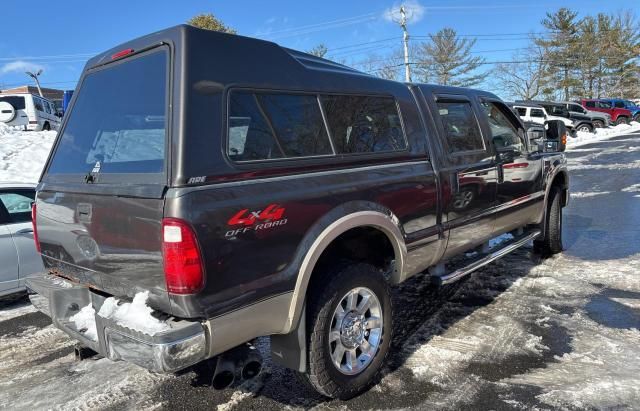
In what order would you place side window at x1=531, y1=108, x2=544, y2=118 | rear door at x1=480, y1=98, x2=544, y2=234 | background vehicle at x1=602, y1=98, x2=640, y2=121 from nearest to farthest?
rear door at x1=480, y1=98, x2=544, y2=234, side window at x1=531, y1=108, x2=544, y2=118, background vehicle at x1=602, y1=98, x2=640, y2=121

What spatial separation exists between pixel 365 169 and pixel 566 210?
24.3ft

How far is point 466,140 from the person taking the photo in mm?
4246

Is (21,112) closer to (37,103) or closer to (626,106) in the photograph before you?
(37,103)

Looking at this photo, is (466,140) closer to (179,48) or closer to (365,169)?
(365,169)

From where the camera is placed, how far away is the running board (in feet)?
13.0

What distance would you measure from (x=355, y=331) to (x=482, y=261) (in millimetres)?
1819

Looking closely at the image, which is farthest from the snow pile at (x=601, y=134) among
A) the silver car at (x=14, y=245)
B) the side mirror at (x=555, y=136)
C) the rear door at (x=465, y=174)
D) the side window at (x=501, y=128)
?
the silver car at (x=14, y=245)

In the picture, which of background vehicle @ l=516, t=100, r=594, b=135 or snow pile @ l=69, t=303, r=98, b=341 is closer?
snow pile @ l=69, t=303, r=98, b=341

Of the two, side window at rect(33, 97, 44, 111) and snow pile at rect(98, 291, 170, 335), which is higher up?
side window at rect(33, 97, 44, 111)

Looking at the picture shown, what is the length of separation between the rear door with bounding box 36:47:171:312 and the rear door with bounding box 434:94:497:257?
2242 mm

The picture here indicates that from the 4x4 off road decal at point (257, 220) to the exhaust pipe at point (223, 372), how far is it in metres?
0.80

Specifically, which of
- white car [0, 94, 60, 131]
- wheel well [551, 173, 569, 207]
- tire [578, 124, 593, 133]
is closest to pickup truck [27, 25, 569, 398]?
wheel well [551, 173, 569, 207]

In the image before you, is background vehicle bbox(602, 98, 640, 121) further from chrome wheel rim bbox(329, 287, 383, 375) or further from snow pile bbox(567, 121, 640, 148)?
chrome wheel rim bbox(329, 287, 383, 375)

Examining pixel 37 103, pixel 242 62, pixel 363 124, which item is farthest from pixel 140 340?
pixel 37 103
